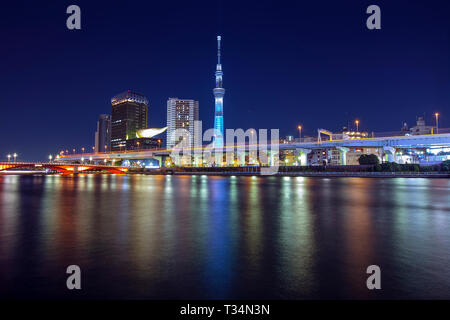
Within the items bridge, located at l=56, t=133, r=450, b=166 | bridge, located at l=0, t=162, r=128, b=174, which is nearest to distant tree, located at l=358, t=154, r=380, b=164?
bridge, located at l=56, t=133, r=450, b=166

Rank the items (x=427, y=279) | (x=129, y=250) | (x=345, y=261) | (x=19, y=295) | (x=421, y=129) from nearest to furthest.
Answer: (x=19, y=295) < (x=427, y=279) < (x=345, y=261) < (x=129, y=250) < (x=421, y=129)

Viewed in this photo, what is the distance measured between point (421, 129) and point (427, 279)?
18675 centimetres

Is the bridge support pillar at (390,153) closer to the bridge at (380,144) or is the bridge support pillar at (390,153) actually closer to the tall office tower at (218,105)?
the bridge at (380,144)

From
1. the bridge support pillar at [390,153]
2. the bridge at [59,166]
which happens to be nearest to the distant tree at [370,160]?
the bridge support pillar at [390,153]

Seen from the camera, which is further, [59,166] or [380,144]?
[59,166]

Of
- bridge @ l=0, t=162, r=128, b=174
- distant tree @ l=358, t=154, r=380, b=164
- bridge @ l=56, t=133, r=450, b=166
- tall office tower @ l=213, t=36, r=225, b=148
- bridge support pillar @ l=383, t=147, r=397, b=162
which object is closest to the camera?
bridge @ l=56, t=133, r=450, b=166

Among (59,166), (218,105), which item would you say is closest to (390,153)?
(59,166)

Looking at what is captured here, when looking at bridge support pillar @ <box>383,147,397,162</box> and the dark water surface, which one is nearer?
the dark water surface

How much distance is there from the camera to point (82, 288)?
4992mm

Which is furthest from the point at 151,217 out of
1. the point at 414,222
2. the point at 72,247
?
the point at 414,222

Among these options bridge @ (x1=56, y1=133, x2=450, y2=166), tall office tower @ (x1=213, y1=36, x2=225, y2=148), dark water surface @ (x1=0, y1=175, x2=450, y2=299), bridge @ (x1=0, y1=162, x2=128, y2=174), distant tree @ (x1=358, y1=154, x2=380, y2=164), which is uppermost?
tall office tower @ (x1=213, y1=36, x2=225, y2=148)

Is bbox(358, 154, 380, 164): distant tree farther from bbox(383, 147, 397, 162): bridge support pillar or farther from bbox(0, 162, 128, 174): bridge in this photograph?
bbox(0, 162, 128, 174): bridge

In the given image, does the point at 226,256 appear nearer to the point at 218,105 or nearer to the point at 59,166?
the point at 59,166
